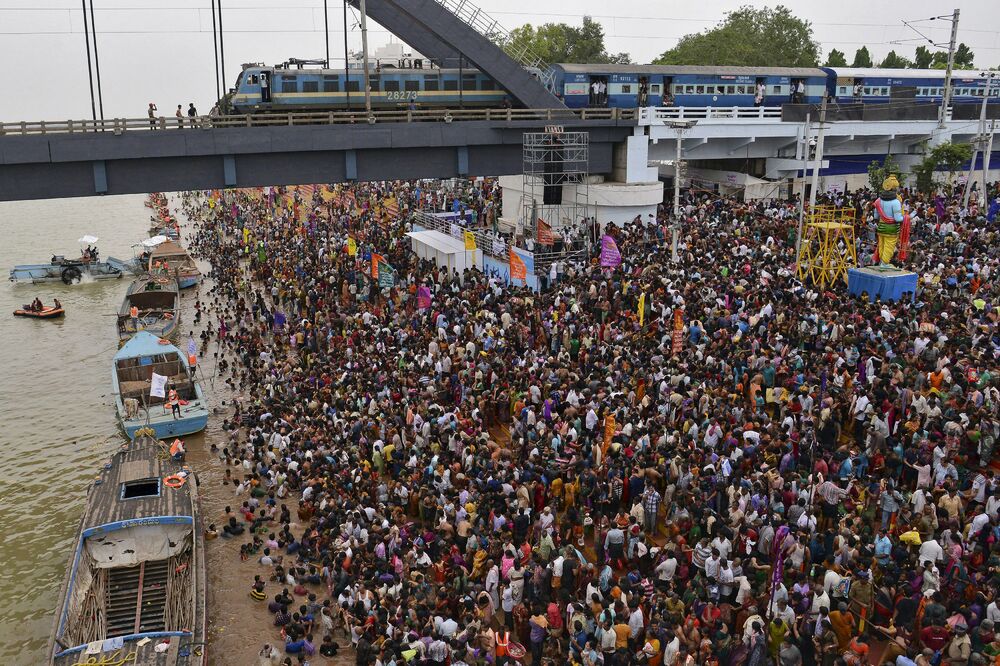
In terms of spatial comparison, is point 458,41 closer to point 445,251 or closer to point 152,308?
point 445,251

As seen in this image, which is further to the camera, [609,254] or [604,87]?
[604,87]

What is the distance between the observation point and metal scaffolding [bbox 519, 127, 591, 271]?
3206 cm

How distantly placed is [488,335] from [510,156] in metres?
12.9

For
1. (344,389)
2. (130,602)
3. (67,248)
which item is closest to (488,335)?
(344,389)

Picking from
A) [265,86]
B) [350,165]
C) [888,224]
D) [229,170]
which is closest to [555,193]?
[350,165]

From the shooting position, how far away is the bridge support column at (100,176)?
92.3ft

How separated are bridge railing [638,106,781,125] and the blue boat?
21.4 meters

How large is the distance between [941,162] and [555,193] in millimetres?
19780

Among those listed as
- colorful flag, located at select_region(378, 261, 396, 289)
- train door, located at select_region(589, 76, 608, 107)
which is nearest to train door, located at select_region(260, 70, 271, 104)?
colorful flag, located at select_region(378, 261, 396, 289)

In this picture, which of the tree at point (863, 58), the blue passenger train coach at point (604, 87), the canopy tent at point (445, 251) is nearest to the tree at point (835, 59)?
the tree at point (863, 58)

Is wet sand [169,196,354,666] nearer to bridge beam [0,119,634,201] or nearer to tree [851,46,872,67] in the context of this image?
bridge beam [0,119,634,201]

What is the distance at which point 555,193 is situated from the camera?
37.8 meters

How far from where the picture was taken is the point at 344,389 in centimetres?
2406

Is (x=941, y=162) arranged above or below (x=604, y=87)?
below
